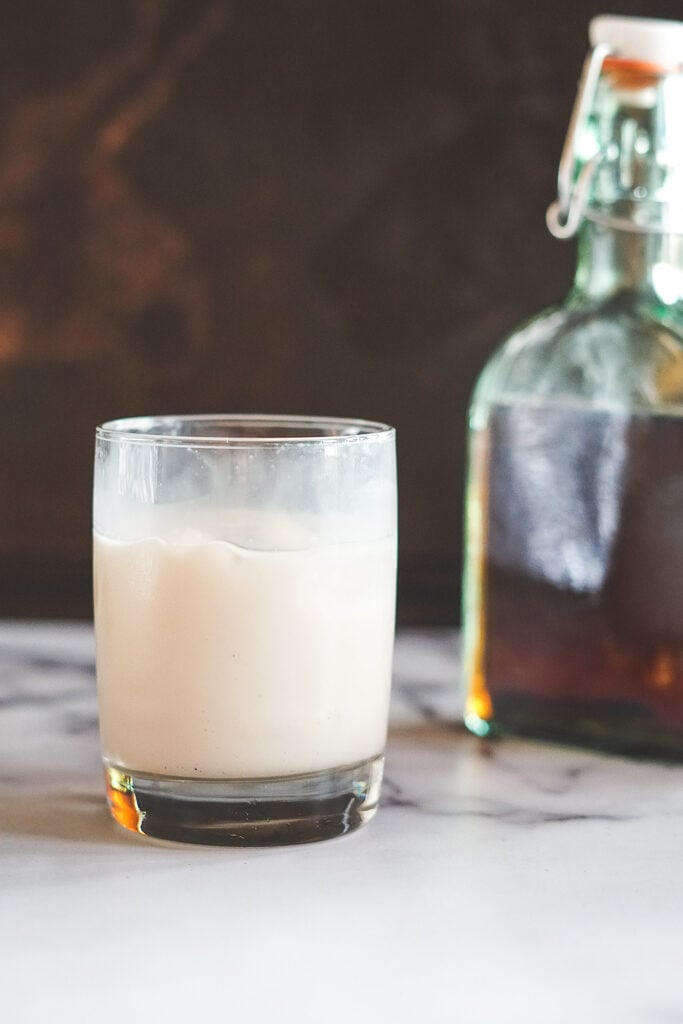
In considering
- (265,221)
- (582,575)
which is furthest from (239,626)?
(265,221)

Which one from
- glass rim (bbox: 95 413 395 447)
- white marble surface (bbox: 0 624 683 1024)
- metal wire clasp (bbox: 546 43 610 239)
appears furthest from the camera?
metal wire clasp (bbox: 546 43 610 239)

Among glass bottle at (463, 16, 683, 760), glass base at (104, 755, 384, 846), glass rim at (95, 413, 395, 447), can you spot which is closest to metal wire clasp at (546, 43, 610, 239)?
glass bottle at (463, 16, 683, 760)

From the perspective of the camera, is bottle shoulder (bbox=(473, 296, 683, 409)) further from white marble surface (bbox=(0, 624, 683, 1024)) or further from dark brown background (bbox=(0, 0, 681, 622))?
dark brown background (bbox=(0, 0, 681, 622))


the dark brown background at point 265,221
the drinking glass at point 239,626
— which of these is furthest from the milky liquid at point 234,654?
the dark brown background at point 265,221


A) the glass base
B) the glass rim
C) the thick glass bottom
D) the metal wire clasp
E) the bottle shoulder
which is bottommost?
the thick glass bottom

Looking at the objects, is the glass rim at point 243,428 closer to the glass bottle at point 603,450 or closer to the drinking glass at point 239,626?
the drinking glass at point 239,626
